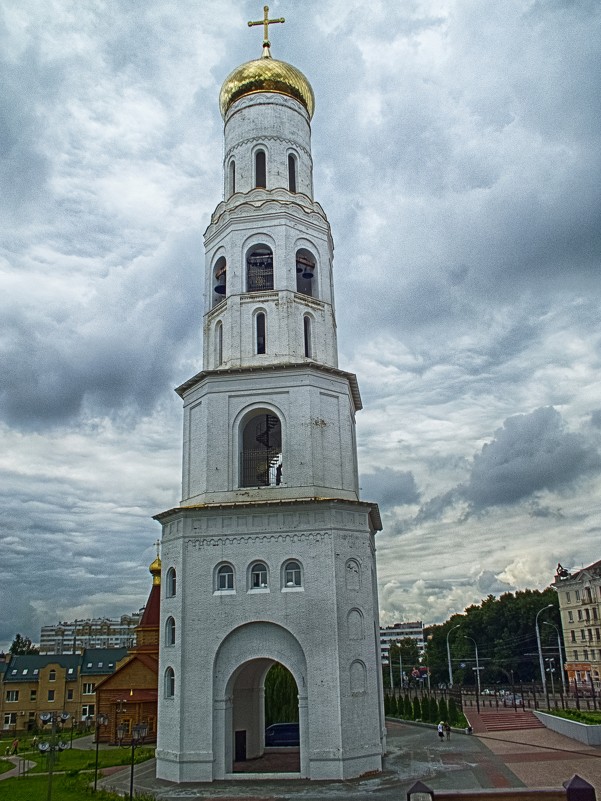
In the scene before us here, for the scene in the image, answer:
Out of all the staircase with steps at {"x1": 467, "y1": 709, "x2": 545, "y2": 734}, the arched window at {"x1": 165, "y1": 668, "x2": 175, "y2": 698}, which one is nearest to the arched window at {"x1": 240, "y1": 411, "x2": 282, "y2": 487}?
the arched window at {"x1": 165, "y1": 668, "x2": 175, "y2": 698}

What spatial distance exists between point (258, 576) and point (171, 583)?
334cm

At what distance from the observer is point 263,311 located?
28.3 meters

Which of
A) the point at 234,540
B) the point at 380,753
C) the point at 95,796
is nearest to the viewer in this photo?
the point at 95,796

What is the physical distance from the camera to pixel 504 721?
36.6 metres

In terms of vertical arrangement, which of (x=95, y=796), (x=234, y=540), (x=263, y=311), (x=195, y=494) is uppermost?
(x=263, y=311)

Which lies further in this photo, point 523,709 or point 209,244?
point 523,709

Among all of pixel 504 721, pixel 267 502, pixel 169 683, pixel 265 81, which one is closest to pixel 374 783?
A: pixel 169 683

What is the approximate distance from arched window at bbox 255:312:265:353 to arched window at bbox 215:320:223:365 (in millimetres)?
1648

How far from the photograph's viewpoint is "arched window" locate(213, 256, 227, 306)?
99.2ft

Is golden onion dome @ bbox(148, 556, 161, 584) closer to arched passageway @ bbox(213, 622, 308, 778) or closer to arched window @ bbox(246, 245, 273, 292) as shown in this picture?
arched passageway @ bbox(213, 622, 308, 778)

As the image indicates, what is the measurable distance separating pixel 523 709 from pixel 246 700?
21.9m

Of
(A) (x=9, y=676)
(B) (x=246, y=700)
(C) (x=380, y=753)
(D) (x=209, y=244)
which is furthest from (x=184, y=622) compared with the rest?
(A) (x=9, y=676)

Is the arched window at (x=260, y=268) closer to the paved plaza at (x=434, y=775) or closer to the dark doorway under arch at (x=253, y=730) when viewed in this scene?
the dark doorway under arch at (x=253, y=730)

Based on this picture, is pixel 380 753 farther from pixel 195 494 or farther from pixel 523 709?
pixel 523 709
